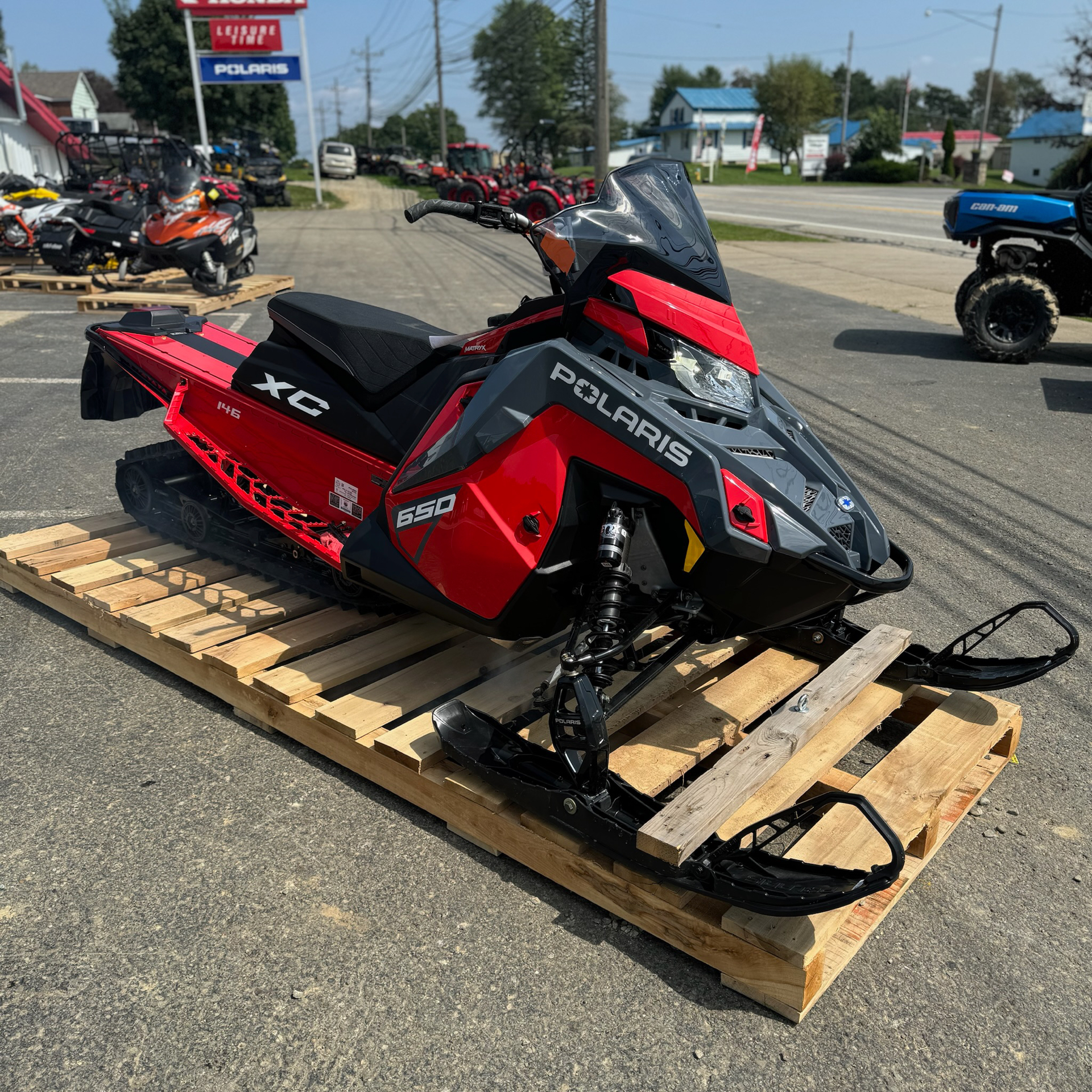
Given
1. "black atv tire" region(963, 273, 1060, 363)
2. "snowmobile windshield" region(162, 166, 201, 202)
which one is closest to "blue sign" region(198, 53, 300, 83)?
"snowmobile windshield" region(162, 166, 201, 202)

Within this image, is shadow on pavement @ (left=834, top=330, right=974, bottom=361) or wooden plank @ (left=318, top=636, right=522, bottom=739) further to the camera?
shadow on pavement @ (left=834, top=330, right=974, bottom=361)

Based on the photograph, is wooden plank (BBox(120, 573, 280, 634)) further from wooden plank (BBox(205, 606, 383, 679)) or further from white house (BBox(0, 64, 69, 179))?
white house (BBox(0, 64, 69, 179))

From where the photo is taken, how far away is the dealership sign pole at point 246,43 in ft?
81.7

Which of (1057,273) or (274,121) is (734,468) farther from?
(274,121)

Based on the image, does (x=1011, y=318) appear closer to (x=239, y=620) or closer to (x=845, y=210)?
(x=239, y=620)

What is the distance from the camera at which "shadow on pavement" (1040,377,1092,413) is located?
A: 7355 mm

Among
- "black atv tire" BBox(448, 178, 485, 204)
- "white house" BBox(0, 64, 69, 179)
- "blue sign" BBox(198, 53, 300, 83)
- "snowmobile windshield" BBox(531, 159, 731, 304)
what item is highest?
"blue sign" BBox(198, 53, 300, 83)

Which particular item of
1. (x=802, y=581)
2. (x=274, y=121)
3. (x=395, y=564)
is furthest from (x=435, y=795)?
(x=274, y=121)

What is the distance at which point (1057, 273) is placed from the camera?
9.05 meters

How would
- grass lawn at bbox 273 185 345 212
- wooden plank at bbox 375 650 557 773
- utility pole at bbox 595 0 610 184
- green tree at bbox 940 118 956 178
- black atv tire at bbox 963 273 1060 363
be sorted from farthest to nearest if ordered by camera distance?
1. green tree at bbox 940 118 956 178
2. grass lawn at bbox 273 185 345 212
3. utility pole at bbox 595 0 610 184
4. black atv tire at bbox 963 273 1060 363
5. wooden plank at bbox 375 650 557 773

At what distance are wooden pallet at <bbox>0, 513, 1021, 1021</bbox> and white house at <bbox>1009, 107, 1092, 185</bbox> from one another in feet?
173

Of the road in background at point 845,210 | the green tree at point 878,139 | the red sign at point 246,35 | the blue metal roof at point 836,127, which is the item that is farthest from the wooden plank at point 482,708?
the blue metal roof at point 836,127

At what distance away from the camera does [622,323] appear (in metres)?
2.60

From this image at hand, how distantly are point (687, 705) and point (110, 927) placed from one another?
1772 mm
